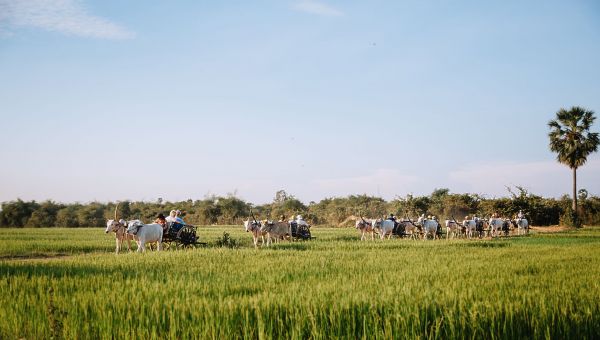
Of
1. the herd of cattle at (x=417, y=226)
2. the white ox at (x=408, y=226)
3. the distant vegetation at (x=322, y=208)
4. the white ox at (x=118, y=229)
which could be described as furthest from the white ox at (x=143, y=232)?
the distant vegetation at (x=322, y=208)

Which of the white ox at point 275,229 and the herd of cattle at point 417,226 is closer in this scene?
the white ox at point 275,229

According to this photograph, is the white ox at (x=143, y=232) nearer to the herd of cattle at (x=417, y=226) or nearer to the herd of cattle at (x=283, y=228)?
the herd of cattle at (x=283, y=228)

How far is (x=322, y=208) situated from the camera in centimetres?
6166

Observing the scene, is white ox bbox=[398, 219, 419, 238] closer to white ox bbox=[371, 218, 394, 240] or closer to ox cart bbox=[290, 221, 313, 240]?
white ox bbox=[371, 218, 394, 240]

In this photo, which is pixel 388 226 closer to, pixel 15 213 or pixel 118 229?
pixel 118 229

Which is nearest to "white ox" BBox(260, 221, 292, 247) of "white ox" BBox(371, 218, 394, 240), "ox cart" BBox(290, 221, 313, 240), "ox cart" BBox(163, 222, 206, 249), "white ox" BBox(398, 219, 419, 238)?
"ox cart" BBox(290, 221, 313, 240)

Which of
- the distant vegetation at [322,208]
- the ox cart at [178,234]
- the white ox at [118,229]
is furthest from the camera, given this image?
the distant vegetation at [322,208]

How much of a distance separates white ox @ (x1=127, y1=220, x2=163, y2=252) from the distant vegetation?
1058 inches

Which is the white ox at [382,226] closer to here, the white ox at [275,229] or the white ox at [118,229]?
the white ox at [275,229]

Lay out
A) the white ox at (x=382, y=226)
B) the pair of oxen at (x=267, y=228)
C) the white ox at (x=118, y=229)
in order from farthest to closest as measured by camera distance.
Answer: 1. the white ox at (x=382, y=226)
2. the pair of oxen at (x=267, y=228)
3. the white ox at (x=118, y=229)

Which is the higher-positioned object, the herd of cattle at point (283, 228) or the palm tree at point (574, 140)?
the palm tree at point (574, 140)

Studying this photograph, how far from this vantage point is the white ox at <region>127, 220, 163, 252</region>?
14.1m

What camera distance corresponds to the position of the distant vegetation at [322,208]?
4084cm

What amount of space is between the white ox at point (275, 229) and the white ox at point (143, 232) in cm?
423
